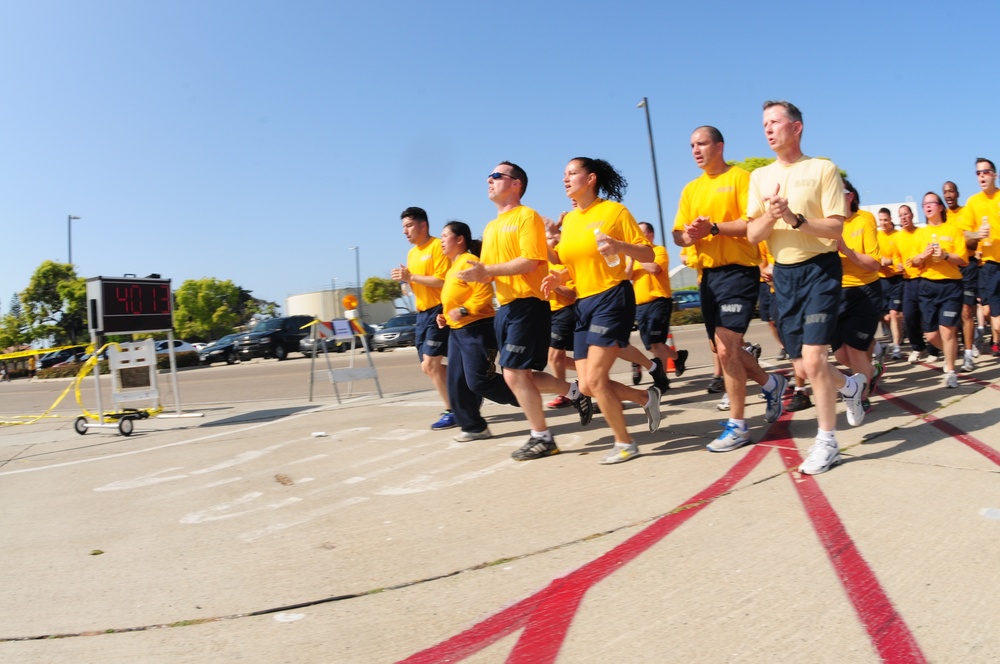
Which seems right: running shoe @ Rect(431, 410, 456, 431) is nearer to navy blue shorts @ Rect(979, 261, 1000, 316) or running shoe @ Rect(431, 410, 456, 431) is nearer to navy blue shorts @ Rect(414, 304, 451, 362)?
navy blue shorts @ Rect(414, 304, 451, 362)

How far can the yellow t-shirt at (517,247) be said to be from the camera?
5.30m

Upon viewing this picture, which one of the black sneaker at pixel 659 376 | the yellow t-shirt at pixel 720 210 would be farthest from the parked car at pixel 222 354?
the yellow t-shirt at pixel 720 210

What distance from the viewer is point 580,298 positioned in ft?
17.2

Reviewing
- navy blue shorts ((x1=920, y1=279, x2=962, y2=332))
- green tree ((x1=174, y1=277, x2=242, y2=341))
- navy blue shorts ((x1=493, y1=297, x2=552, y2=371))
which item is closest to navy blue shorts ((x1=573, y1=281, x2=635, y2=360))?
navy blue shorts ((x1=493, y1=297, x2=552, y2=371))

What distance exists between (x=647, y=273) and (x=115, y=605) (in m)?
5.86

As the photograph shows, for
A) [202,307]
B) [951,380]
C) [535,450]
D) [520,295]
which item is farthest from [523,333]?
[202,307]

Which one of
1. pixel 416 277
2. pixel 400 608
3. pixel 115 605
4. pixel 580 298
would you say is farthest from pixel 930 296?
pixel 115 605

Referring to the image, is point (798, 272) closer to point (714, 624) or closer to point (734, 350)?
point (734, 350)

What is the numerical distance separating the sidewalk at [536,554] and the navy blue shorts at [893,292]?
5041 mm

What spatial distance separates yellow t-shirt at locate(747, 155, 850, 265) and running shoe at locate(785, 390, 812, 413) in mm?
2334

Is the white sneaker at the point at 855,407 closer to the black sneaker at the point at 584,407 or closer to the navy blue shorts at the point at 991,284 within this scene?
the black sneaker at the point at 584,407

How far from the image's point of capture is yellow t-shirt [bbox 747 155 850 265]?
4.40 meters

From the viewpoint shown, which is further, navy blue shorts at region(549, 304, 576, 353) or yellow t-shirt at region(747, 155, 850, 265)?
navy blue shorts at region(549, 304, 576, 353)

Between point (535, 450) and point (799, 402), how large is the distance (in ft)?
8.82
